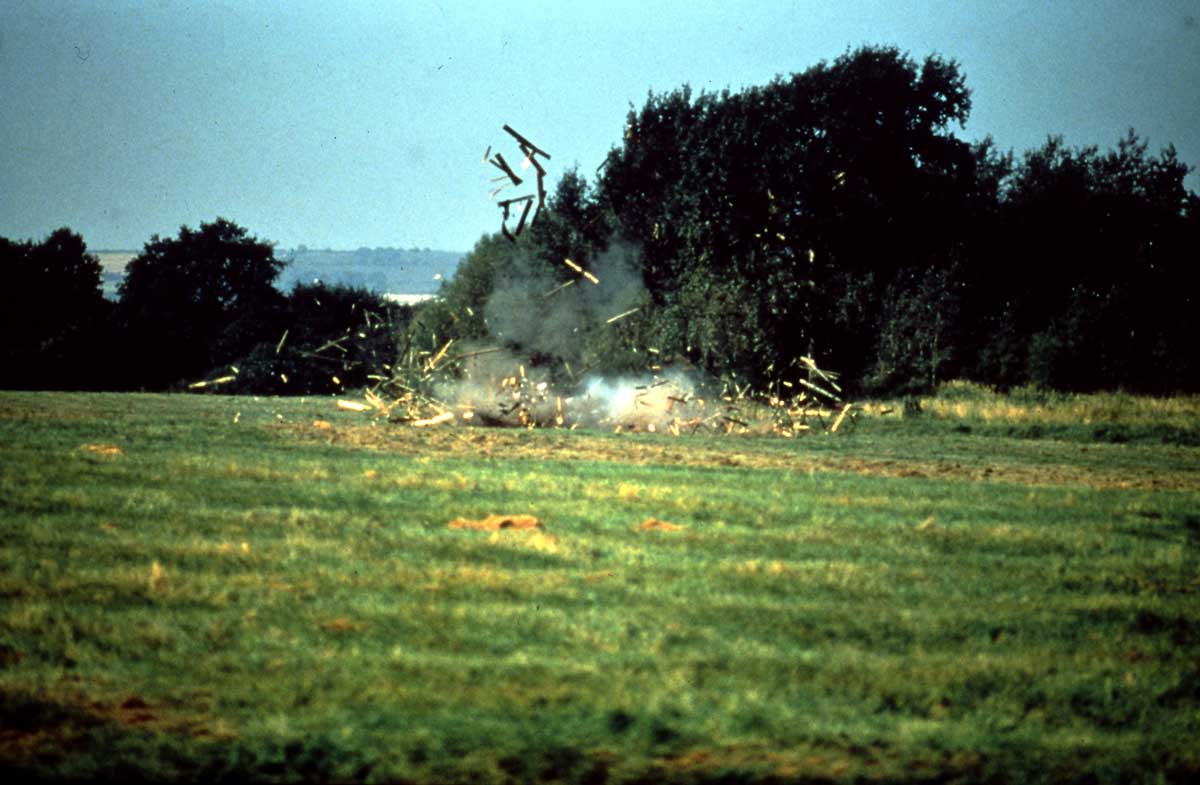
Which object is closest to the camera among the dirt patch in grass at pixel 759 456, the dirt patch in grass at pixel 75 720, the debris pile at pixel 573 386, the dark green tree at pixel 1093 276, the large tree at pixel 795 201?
the dirt patch in grass at pixel 75 720

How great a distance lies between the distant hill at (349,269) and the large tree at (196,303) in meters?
1.66

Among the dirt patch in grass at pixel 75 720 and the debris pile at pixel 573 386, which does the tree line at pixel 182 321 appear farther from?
the dirt patch in grass at pixel 75 720

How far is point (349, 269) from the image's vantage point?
264ft

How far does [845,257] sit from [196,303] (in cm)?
3491

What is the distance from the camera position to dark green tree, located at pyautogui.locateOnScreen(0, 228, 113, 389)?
161ft

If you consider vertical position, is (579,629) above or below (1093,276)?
below

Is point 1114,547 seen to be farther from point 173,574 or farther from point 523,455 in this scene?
point 523,455

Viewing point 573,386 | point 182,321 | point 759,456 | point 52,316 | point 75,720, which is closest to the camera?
point 75,720

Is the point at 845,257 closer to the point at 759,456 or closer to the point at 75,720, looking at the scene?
the point at 759,456

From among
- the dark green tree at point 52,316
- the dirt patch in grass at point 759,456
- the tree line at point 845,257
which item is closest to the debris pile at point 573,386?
the tree line at point 845,257

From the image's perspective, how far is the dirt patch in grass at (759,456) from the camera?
15.2 metres

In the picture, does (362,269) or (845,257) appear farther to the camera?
(362,269)

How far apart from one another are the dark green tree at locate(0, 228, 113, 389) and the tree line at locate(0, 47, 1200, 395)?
671 millimetres

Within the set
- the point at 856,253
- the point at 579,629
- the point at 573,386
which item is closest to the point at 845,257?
the point at 856,253
